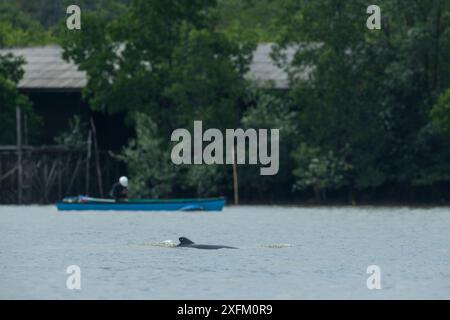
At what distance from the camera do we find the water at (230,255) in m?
31.3

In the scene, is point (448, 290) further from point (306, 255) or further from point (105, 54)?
point (105, 54)

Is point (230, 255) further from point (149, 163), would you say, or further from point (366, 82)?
point (366, 82)

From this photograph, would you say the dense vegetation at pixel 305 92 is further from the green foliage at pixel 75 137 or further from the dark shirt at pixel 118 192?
the dark shirt at pixel 118 192

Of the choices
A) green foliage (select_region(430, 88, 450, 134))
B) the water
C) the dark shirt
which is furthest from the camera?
→ green foliage (select_region(430, 88, 450, 134))

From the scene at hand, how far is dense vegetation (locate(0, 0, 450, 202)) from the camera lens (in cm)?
6794

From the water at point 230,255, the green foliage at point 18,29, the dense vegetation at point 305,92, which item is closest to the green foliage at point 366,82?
the dense vegetation at point 305,92

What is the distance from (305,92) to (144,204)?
1112 centimetres

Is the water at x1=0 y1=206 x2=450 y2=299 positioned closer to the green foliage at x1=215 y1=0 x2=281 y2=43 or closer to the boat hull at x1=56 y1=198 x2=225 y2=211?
the boat hull at x1=56 y1=198 x2=225 y2=211

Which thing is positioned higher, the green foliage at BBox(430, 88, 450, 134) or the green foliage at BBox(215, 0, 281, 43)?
the green foliage at BBox(215, 0, 281, 43)

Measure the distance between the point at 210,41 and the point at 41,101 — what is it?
1039 cm

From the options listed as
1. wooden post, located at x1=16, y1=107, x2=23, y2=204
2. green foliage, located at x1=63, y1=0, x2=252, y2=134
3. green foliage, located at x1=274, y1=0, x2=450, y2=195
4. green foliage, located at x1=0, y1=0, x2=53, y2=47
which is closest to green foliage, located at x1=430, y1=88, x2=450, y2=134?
green foliage, located at x1=274, y1=0, x2=450, y2=195

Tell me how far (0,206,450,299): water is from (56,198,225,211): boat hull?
0.54 meters

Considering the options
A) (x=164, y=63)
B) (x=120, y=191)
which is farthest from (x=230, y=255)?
(x=164, y=63)

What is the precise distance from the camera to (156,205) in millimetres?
62125
